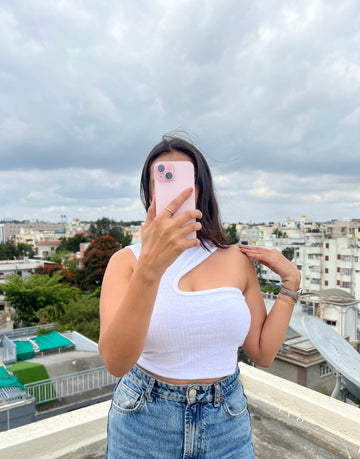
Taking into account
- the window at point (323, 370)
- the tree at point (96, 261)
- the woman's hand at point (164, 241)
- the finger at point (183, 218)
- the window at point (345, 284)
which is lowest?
the window at point (323, 370)

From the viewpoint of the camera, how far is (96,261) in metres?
22.5

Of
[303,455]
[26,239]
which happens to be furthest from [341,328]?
[26,239]

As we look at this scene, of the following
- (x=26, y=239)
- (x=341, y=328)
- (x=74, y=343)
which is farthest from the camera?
(x=26, y=239)

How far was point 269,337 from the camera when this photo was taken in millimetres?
1209

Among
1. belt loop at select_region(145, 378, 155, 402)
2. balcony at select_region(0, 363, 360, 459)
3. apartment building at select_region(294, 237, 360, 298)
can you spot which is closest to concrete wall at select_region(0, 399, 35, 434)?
balcony at select_region(0, 363, 360, 459)

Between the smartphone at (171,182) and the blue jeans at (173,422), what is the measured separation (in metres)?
0.48

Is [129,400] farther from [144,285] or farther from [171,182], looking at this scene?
[171,182]

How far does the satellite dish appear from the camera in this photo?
2846 mm

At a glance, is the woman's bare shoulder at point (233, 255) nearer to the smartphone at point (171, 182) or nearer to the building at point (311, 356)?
the smartphone at point (171, 182)

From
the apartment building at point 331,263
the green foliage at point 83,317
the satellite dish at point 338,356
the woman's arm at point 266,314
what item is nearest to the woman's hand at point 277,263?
the woman's arm at point 266,314

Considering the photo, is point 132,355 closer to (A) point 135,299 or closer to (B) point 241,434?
(A) point 135,299

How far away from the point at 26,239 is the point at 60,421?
247 ft

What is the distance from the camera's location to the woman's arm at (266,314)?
3.99 feet

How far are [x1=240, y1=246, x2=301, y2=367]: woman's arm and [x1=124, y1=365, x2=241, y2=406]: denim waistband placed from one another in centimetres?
22
